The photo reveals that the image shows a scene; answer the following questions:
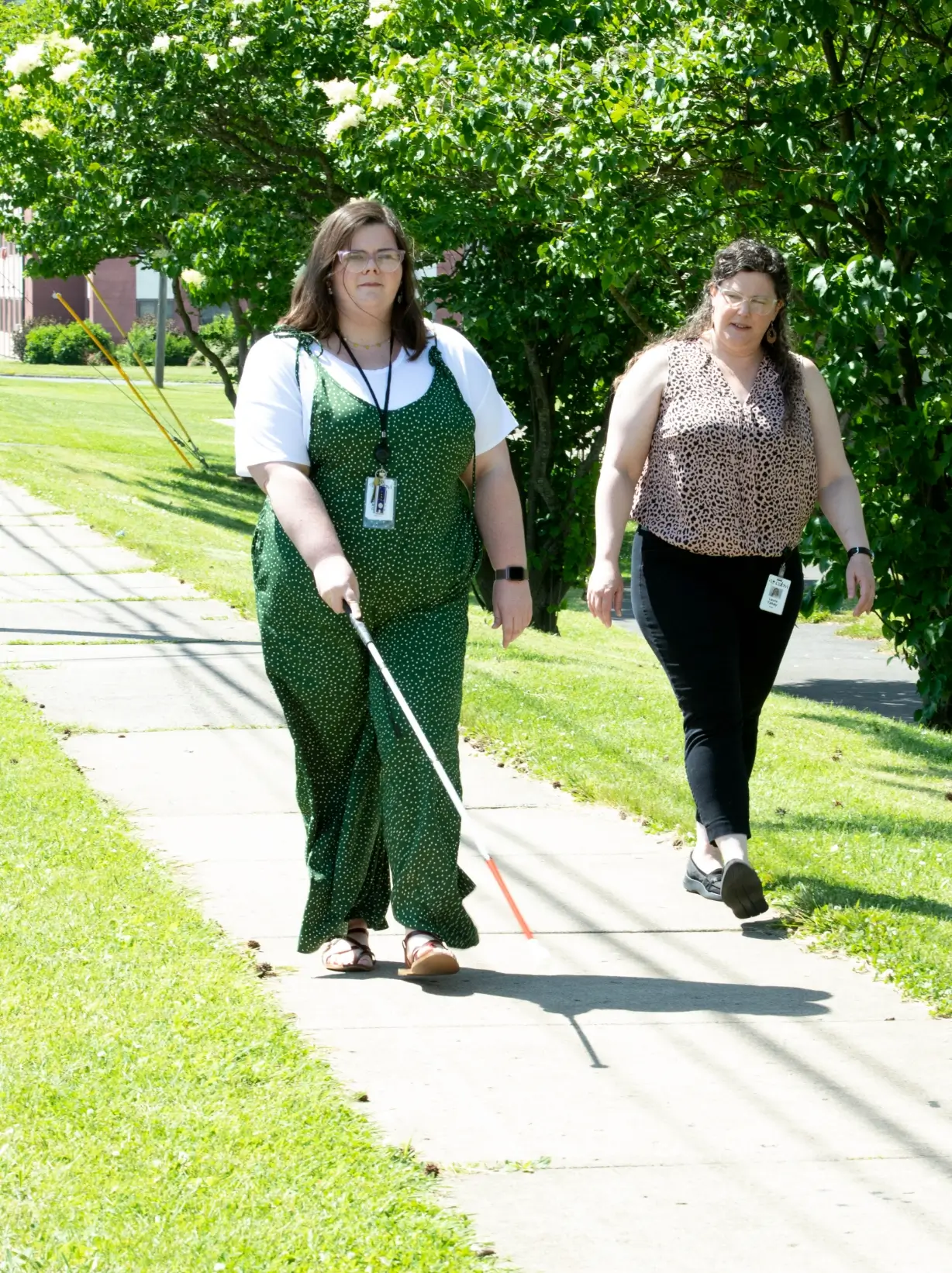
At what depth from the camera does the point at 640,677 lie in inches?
404

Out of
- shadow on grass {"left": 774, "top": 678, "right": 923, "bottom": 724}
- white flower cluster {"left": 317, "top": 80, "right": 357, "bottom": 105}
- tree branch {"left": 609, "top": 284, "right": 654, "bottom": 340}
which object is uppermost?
white flower cluster {"left": 317, "top": 80, "right": 357, "bottom": 105}

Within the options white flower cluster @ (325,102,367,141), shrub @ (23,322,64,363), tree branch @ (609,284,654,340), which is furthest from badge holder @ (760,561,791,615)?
shrub @ (23,322,64,363)

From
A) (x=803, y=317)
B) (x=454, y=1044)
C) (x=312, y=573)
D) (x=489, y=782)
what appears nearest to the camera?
(x=454, y=1044)

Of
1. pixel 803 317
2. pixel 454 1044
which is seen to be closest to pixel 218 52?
pixel 803 317

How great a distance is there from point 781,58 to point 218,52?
26.3 feet

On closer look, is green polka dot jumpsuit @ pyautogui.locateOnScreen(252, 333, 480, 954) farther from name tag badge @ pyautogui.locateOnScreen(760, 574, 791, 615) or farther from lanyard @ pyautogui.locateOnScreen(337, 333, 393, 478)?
name tag badge @ pyautogui.locateOnScreen(760, 574, 791, 615)

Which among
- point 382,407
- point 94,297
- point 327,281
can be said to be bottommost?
point 382,407

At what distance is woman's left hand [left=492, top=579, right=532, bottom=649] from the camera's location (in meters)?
4.50

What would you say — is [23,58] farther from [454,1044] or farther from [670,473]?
[454,1044]

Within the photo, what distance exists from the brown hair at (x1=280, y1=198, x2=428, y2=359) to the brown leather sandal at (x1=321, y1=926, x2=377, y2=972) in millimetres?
1470

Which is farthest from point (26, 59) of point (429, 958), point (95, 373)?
point (95, 373)

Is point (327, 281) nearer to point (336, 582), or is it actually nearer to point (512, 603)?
point (336, 582)

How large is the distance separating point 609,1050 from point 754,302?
220 centimetres

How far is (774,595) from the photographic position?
5.14 m
